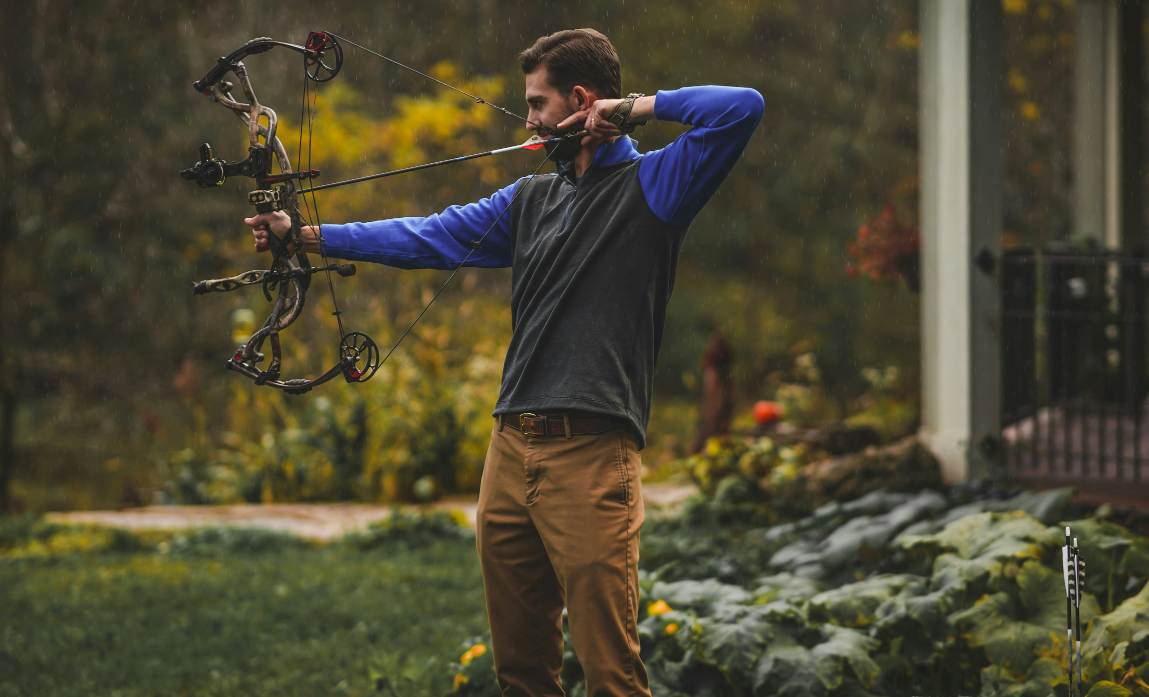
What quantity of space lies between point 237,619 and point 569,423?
2.99 meters

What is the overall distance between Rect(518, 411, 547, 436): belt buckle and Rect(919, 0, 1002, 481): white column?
157 inches

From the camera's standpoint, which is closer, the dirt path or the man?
the man

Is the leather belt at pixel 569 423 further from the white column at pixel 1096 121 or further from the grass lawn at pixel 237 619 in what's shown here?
the white column at pixel 1096 121

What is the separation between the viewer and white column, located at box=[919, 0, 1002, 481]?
5926 millimetres

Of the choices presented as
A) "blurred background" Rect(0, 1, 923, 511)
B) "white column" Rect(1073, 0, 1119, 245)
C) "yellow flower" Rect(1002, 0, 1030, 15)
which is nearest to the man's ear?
"blurred background" Rect(0, 1, 923, 511)

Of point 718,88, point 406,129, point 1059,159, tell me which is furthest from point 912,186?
point 718,88

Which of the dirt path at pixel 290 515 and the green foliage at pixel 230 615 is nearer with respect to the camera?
the green foliage at pixel 230 615

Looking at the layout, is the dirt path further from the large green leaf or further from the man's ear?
the man's ear

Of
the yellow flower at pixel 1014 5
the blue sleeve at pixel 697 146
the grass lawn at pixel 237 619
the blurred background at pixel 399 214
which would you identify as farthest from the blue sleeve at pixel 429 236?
the yellow flower at pixel 1014 5

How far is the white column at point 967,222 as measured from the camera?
5.93 meters

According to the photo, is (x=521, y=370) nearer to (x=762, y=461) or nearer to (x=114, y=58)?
(x=762, y=461)

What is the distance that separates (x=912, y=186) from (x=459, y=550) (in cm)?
585

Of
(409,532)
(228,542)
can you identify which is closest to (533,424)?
(409,532)

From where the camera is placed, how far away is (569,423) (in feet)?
8.19
